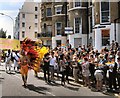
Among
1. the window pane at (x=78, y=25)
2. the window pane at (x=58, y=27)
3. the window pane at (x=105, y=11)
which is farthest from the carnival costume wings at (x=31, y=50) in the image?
the window pane at (x=58, y=27)

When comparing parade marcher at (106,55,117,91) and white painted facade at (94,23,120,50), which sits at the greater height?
white painted facade at (94,23,120,50)

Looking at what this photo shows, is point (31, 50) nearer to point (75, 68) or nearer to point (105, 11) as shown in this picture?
point (75, 68)

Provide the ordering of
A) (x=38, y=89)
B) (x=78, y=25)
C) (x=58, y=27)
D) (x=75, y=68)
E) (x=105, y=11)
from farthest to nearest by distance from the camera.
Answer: (x=58, y=27) < (x=78, y=25) < (x=105, y=11) < (x=75, y=68) < (x=38, y=89)

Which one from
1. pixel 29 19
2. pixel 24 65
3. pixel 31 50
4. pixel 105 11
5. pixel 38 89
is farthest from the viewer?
pixel 29 19

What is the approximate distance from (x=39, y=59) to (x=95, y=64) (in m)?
3.87

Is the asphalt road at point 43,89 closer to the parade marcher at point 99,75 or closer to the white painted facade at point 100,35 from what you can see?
the parade marcher at point 99,75

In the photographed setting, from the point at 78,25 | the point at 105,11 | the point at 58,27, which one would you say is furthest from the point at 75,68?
the point at 58,27

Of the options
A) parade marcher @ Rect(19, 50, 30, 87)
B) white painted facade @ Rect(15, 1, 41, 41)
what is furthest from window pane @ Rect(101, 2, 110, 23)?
white painted facade @ Rect(15, 1, 41, 41)

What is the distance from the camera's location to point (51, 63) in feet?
61.1

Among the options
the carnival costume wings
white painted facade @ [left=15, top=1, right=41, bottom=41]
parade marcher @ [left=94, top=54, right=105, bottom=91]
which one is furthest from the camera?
white painted facade @ [left=15, top=1, right=41, bottom=41]

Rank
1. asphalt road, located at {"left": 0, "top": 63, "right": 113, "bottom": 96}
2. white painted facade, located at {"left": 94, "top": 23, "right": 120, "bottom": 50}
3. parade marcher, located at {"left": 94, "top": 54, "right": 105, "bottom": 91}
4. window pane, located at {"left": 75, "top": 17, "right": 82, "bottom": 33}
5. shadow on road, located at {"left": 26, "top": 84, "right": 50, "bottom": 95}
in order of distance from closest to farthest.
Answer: asphalt road, located at {"left": 0, "top": 63, "right": 113, "bottom": 96} → shadow on road, located at {"left": 26, "top": 84, "right": 50, "bottom": 95} → parade marcher, located at {"left": 94, "top": 54, "right": 105, "bottom": 91} → white painted facade, located at {"left": 94, "top": 23, "right": 120, "bottom": 50} → window pane, located at {"left": 75, "top": 17, "right": 82, "bottom": 33}

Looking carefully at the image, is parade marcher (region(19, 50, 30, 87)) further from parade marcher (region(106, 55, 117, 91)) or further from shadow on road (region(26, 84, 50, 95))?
parade marcher (region(106, 55, 117, 91))

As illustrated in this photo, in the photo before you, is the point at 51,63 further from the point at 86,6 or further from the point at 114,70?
the point at 86,6

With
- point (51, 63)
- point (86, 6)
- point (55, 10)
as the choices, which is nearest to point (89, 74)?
point (51, 63)
